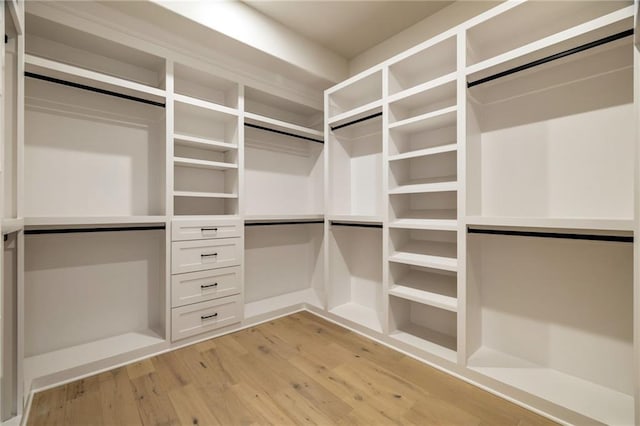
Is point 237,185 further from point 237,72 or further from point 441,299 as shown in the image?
point 441,299

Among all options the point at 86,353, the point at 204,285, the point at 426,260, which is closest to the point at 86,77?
the point at 204,285

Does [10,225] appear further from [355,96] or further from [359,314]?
[355,96]

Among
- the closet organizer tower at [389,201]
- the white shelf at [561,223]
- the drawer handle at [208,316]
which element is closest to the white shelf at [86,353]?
the closet organizer tower at [389,201]

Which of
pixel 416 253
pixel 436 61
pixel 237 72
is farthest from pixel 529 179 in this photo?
pixel 237 72

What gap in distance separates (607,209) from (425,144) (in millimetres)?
1191

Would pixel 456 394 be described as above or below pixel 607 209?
below

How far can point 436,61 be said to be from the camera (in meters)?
2.12

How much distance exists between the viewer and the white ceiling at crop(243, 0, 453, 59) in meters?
2.26

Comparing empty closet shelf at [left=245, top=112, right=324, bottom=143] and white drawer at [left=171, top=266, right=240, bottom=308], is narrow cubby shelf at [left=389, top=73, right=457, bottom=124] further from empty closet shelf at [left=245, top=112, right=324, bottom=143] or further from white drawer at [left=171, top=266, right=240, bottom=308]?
white drawer at [left=171, top=266, right=240, bottom=308]

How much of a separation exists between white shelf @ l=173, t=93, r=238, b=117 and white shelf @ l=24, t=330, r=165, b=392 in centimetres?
179

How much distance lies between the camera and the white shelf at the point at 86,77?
1723 millimetres

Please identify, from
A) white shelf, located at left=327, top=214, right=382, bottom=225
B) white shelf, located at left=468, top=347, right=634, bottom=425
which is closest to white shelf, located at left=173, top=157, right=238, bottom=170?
white shelf, located at left=327, top=214, right=382, bottom=225

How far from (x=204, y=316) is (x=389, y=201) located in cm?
171

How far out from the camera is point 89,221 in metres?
1.83
